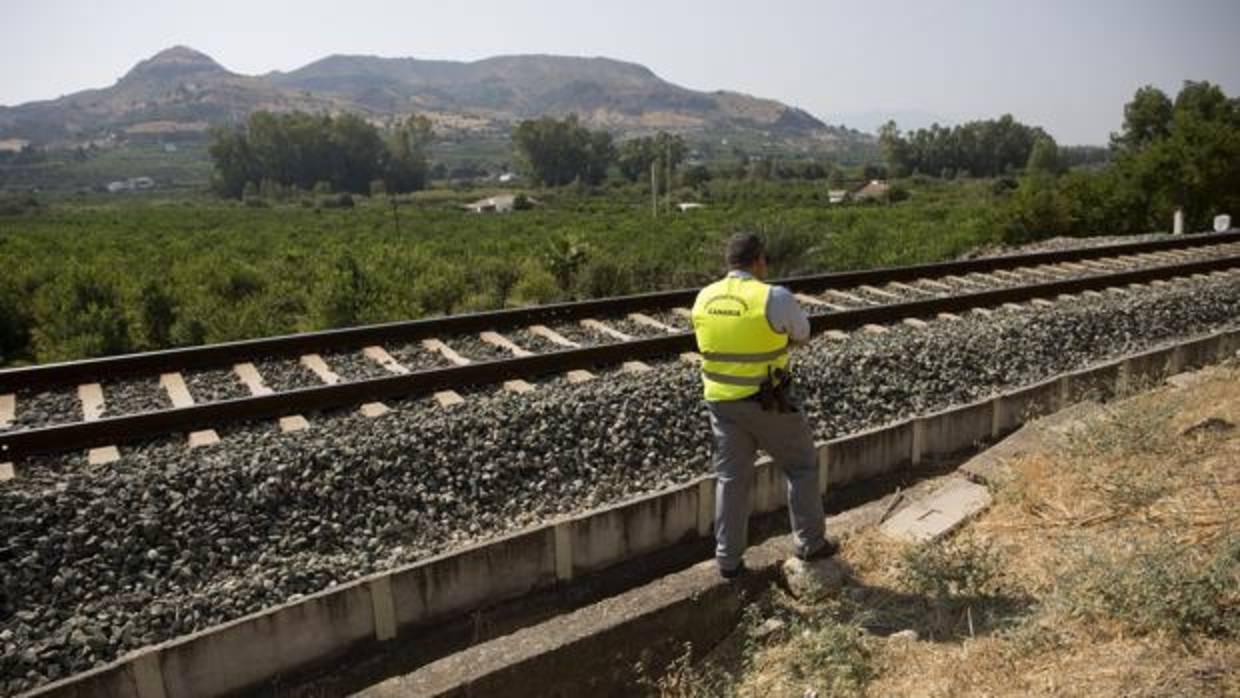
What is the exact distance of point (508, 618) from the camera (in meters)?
4.65

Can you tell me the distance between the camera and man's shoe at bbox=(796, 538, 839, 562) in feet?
15.1

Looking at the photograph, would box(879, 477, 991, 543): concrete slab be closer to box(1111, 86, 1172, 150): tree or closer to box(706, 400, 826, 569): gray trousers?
box(706, 400, 826, 569): gray trousers

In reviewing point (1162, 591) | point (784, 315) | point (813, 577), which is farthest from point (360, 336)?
point (1162, 591)

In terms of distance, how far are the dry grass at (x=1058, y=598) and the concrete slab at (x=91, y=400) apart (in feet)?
17.1

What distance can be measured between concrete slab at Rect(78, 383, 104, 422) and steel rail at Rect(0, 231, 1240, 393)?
193 mm

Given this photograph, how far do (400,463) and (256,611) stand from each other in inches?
53.0

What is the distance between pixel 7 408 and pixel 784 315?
250 inches

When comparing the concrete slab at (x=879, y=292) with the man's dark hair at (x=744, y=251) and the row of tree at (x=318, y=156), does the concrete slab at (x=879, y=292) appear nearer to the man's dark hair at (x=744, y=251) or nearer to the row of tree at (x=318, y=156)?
the man's dark hair at (x=744, y=251)

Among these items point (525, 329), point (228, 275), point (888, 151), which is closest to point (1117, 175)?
point (525, 329)

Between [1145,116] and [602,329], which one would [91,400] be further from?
[1145,116]

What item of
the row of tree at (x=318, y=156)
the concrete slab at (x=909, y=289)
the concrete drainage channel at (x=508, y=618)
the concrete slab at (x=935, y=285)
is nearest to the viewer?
the concrete drainage channel at (x=508, y=618)

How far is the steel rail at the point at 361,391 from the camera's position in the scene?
19.1 feet

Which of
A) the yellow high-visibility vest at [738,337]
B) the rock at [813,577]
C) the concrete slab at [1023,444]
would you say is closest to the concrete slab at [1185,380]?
the concrete slab at [1023,444]

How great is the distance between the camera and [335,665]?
427 centimetres
